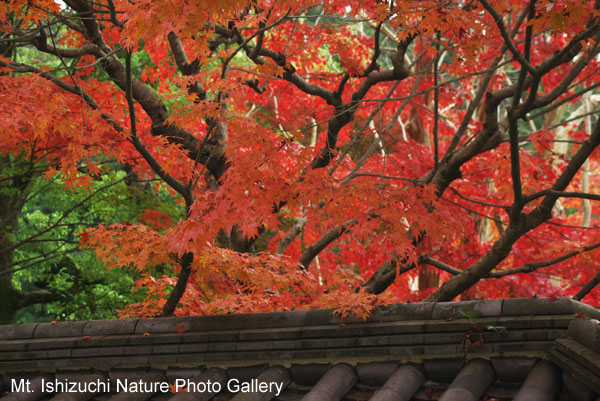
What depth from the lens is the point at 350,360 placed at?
14.7 ft

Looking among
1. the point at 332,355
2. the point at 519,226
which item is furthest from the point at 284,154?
the point at 332,355

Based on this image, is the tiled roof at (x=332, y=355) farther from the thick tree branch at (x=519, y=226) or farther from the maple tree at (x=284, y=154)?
the thick tree branch at (x=519, y=226)

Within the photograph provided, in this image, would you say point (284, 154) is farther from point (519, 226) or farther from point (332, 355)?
point (332, 355)

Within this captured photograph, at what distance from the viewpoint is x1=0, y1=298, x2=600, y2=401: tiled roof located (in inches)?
152

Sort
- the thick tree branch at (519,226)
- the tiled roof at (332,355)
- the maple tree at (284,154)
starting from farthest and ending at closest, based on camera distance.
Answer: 1. the thick tree branch at (519,226)
2. the maple tree at (284,154)
3. the tiled roof at (332,355)

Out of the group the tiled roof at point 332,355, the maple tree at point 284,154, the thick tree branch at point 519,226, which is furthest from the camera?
the thick tree branch at point 519,226

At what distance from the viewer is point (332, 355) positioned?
4559 millimetres

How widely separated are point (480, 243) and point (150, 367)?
801 centimetres

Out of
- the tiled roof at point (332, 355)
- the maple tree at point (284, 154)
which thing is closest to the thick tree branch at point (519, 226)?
the maple tree at point (284, 154)

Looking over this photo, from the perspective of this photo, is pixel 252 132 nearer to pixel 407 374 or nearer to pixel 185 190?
pixel 185 190

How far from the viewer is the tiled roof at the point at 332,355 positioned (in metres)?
3.86

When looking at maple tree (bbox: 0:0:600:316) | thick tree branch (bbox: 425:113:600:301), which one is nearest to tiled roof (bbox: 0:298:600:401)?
maple tree (bbox: 0:0:600:316)

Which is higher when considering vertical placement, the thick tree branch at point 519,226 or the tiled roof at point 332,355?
the thick tree branch at point 519,226

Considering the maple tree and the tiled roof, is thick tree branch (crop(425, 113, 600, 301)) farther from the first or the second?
the tiled roof
